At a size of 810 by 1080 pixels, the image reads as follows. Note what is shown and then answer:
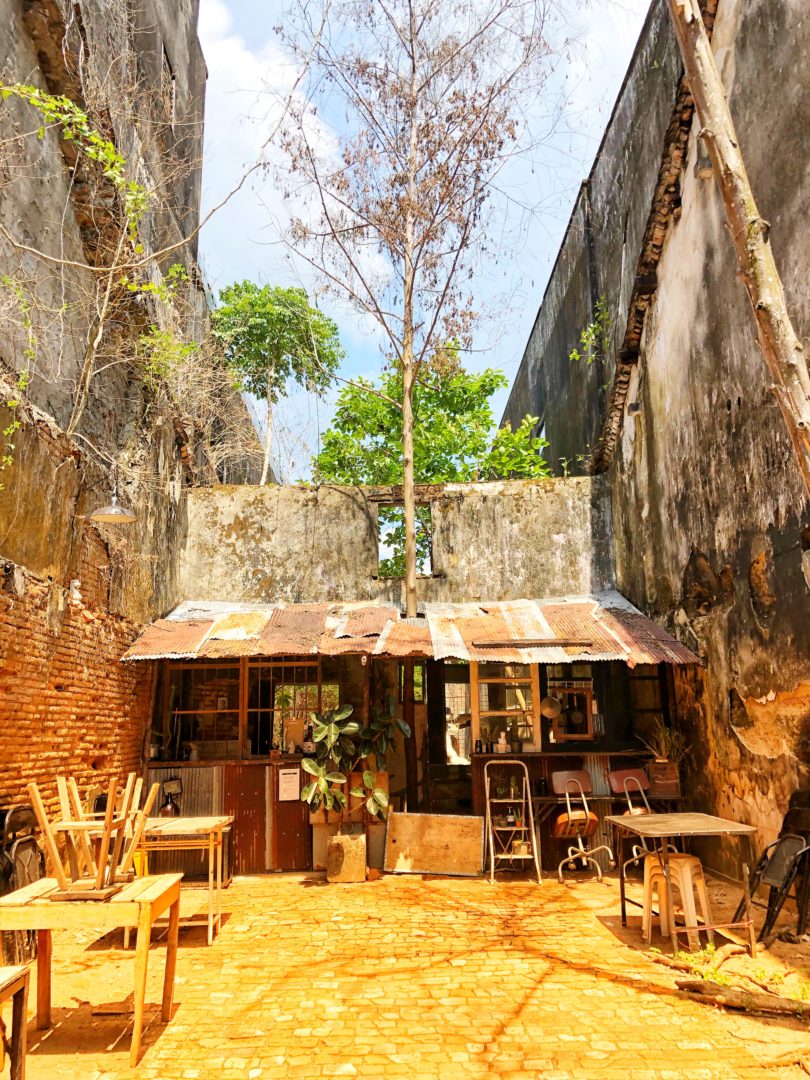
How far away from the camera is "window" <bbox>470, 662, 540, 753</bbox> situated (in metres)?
9.47

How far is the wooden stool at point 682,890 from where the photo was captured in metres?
5.56

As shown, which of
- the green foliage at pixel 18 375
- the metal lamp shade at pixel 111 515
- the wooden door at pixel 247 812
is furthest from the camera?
the wooden door at pixel 247 812

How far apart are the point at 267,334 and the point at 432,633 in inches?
463

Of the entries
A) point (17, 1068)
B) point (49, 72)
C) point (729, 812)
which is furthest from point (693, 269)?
point (17, 1068)

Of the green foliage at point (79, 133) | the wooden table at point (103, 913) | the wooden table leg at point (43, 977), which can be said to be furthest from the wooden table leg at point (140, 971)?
the green foliage at point (79, 133)

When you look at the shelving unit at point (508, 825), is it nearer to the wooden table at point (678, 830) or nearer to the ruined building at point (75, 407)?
the wooden table at point (678, 830)

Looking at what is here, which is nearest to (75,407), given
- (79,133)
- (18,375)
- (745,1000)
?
(18,375)

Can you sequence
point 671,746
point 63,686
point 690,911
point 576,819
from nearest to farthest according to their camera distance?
1. point 690,911
2. point 63,686
3. point 576,819
4. point 671,746

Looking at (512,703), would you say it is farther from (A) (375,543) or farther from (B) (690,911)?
(B) (690,911)

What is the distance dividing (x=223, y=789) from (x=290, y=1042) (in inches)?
204

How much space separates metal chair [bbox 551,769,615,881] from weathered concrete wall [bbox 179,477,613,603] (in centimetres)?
281

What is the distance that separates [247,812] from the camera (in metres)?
9.06

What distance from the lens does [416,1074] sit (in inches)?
147

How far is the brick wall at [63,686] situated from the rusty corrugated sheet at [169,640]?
16cm
